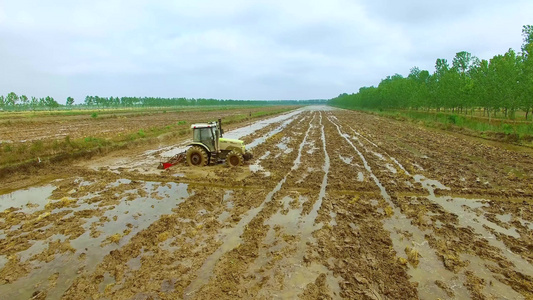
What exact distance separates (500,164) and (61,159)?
24.5 m

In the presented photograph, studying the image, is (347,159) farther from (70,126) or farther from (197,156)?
(70,126)

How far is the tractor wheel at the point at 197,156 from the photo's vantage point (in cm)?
1427

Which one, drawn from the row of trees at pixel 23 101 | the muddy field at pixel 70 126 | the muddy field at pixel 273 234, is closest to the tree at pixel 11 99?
the row of trees at pixel 23 101

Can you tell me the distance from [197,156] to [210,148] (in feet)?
2.63

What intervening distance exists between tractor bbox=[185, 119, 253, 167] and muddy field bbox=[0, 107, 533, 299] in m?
0.92

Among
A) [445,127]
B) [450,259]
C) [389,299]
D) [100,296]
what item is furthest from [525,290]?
[445,127]

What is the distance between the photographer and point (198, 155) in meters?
14.5

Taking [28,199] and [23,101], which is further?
[23,101]

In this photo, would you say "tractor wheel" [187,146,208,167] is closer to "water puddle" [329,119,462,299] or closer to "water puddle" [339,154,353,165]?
"water puddle" [339,154,353,165]

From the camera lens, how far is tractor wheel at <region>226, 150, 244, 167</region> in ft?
47.1

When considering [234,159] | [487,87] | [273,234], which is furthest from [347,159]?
[487,87]

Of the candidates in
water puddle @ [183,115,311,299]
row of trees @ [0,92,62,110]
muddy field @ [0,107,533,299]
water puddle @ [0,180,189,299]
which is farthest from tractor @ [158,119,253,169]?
row of trees @ [0,92,62,110]

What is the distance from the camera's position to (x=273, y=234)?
7465 mm

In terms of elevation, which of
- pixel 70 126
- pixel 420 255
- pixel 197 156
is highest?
pixel 70 126
